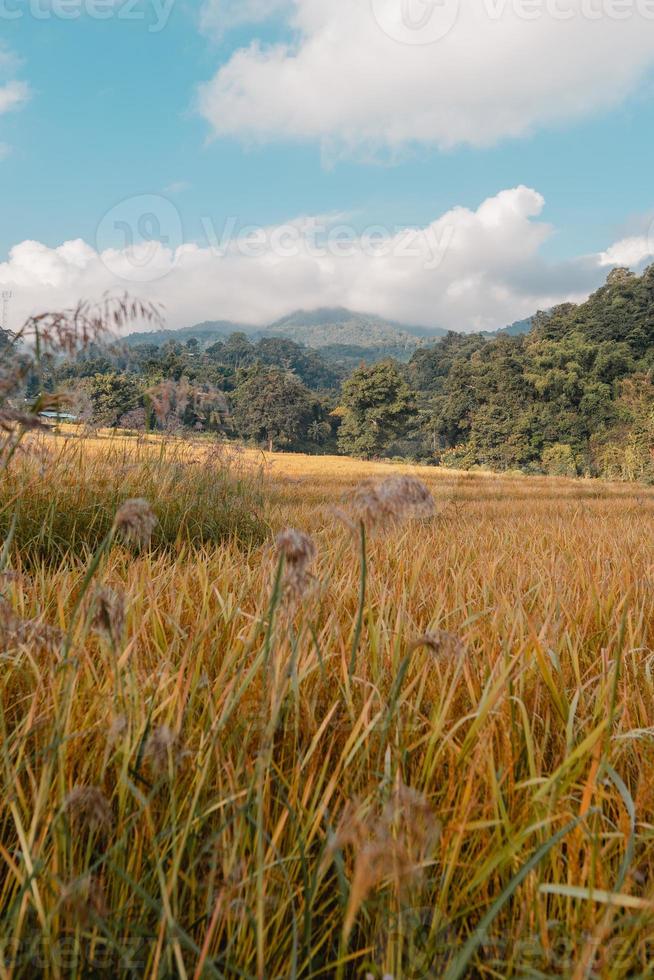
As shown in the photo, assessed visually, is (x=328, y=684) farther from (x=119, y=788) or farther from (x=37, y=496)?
(x=37, y=496)

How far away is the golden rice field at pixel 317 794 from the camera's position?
70 cm

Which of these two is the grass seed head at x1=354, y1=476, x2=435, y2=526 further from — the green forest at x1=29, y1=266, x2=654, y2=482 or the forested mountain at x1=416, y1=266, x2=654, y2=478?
the forested mountain at x1=416, y1=266, x2=654, y2=478

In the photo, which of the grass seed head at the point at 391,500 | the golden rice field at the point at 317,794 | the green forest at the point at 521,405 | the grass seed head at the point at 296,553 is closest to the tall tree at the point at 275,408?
the green forest at the point at 521,405

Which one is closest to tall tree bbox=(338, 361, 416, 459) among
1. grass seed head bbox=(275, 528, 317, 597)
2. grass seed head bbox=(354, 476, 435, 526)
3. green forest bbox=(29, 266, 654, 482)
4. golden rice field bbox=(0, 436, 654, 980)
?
A: green forest bbox=(29, 266, 654, 482)

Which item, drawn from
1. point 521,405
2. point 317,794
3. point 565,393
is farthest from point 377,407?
point 317,794

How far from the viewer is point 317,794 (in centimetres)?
89

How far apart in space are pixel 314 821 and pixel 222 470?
3.48 meters

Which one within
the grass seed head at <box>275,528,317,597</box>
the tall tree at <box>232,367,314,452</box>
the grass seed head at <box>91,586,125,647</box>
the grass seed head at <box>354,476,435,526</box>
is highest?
the tall tree at <box>232,367,314,452</box>

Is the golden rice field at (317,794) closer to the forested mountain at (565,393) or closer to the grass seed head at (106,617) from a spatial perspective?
the grass seed head at (106,617)

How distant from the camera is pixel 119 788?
91 centimetres

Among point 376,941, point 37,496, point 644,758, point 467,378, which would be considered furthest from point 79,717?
point 467,378

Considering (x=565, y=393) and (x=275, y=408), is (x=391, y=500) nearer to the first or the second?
(x=565, y=393)

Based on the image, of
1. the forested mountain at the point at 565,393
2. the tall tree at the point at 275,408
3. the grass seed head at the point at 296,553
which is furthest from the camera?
the tall tree at the point at 275,408

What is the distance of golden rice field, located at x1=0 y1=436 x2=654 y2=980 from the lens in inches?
27.4
